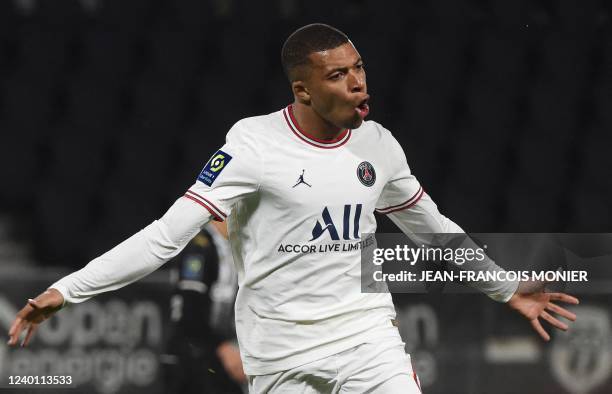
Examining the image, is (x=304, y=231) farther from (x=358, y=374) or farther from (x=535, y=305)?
(x=535, y=305)

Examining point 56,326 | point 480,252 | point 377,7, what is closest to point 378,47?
point 377,7

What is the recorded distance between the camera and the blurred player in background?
3.93 meters

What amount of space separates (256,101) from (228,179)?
366 centimetres

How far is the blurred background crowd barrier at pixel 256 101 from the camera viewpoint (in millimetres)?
5828

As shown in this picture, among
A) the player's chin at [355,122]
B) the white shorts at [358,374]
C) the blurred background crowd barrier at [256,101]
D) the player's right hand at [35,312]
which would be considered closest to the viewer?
the player's right hand at [35,312]

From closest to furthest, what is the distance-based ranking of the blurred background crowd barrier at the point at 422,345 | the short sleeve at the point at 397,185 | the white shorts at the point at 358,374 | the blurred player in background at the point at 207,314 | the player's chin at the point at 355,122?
1. the white shorts at the point at 358,374
2. the player's chin at the point at 355,122
3. the short sleeve at the point at 397,185
4. the blurred player in background at the point at 207,314
5. the blurred background crowd barrier at the point at 422,345

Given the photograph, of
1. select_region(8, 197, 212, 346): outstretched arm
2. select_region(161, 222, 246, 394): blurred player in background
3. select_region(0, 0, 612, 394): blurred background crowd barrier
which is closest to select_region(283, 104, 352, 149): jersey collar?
select_region(8, 197, 212, 346): outstretched arm

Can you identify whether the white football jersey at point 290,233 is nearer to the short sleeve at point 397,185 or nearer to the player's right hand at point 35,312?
the short sleeve at point 397,185

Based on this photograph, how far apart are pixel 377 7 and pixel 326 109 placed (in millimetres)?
3961

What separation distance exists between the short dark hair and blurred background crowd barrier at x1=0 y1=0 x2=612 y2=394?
2546 mm

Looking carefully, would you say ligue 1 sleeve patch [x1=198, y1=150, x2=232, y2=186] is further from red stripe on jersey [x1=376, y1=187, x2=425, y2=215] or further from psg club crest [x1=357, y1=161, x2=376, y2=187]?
red stripe on jersey [x1=376, y1=187, x2=425, y2=215]

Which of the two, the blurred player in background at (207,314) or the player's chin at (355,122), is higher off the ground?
the player's chin at (355,122)

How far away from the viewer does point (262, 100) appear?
626 cm

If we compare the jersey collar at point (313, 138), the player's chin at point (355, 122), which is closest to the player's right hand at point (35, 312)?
the jersey collar at point (313, 138)
